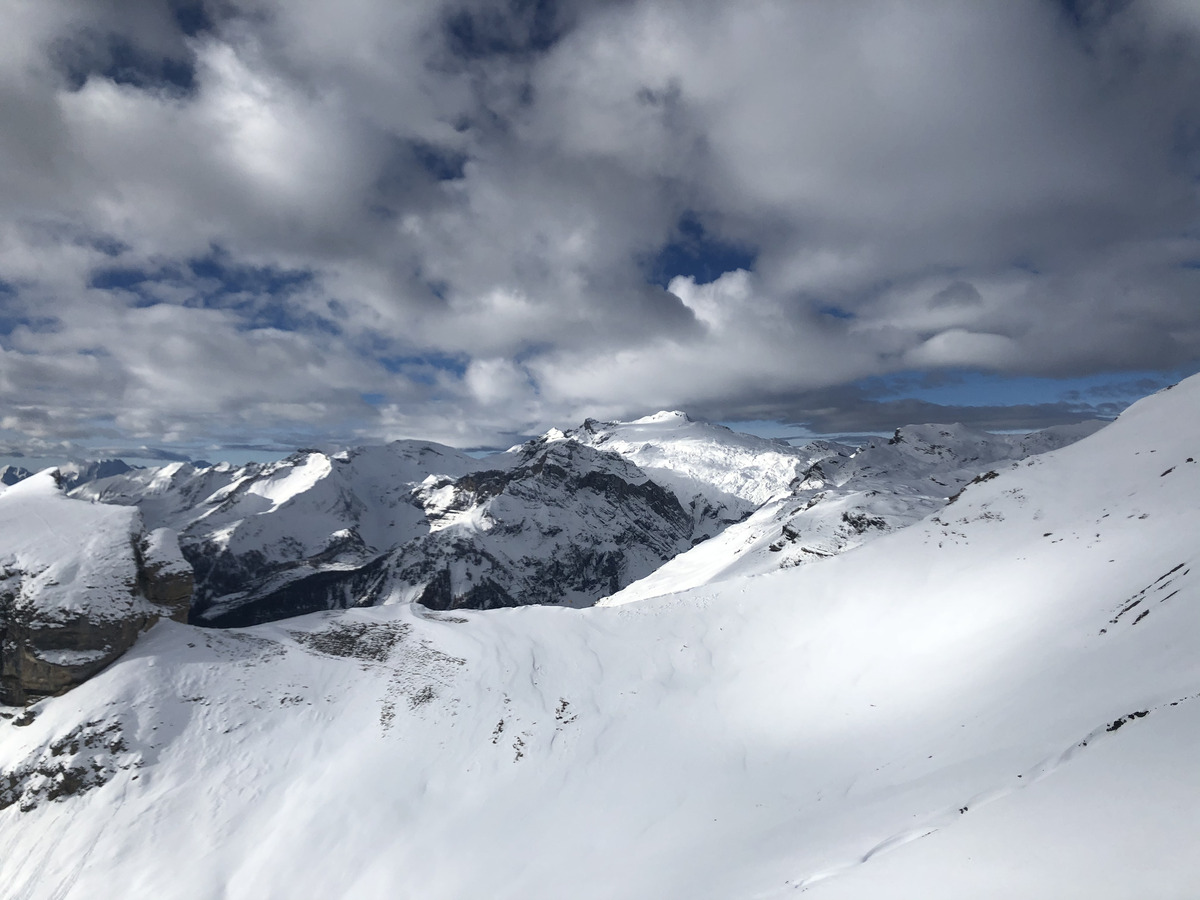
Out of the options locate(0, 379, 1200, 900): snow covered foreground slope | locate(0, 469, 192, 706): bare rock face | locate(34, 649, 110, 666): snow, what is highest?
locate(0, 469, 192, 706): bare rock face

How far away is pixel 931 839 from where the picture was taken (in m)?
10.5

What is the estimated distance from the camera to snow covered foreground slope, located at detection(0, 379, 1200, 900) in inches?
413

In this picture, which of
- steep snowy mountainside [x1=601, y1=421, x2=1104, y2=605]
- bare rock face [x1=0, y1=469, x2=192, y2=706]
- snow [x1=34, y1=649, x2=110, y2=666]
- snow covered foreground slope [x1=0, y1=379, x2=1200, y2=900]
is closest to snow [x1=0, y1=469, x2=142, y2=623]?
bare rock face [x1=0, y1=469, x2=192, y2=706]

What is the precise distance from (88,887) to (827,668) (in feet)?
113

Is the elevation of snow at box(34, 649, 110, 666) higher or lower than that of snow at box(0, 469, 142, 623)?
lower

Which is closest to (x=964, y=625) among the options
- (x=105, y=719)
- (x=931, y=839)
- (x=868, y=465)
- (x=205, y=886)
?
(x=931, y=839)

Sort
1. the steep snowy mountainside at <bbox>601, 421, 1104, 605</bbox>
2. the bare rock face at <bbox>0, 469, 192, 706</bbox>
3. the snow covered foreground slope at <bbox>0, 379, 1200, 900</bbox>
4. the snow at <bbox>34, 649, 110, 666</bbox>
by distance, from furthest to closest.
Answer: the steep snowy mountainside at <bbox>601, 421, 1104, 605</bbox>, the bare rock face at <bbox>0, 469, 192, 706</bbox>, the snow at <bbox>34, 649, 110, 666</bbox>, the snow covered foreground slope at <bbox>0, 379, 1200, 900</bbox>

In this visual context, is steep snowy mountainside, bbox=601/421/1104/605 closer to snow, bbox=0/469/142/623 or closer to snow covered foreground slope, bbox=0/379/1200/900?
snow covered foreground slope, bbox=0/379/1200/900

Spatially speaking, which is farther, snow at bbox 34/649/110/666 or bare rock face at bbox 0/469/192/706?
bare rock face at bbox 0/469/192/706

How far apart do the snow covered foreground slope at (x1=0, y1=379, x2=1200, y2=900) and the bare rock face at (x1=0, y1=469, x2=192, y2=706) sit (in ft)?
5.55

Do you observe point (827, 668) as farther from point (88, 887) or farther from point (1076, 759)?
point (88, 887)

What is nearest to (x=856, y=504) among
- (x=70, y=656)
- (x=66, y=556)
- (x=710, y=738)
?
(x=710, y=738)

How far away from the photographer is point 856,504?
87.6m

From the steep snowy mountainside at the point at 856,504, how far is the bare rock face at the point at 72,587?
182 ft
